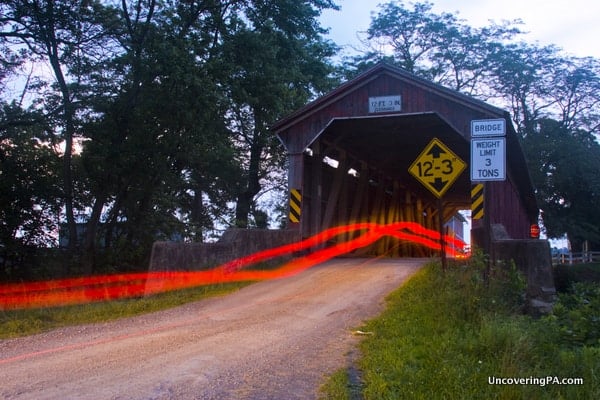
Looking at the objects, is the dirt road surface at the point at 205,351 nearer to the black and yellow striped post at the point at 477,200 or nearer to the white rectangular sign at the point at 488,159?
the white rectangular sign at the point at 488,159

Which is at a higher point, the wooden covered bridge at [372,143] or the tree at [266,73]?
the tree at [266,73]

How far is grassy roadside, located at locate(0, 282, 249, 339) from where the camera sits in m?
7.75

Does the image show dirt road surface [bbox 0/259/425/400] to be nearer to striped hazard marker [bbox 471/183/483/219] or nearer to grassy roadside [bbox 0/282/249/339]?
grassy roadside [bbox 0/282/249/339]

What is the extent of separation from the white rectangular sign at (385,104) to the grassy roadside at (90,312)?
6.08m

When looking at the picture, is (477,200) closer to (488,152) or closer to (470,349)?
(488,152)

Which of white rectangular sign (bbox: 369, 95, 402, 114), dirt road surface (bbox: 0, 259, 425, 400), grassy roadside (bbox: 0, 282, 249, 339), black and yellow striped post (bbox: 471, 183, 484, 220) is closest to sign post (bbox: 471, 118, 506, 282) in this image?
dirt road surface (bbox: 0, 259, 425, 400)

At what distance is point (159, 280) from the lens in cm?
989

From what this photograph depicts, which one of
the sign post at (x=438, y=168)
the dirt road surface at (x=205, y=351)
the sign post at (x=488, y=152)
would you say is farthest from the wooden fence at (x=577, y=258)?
the dirt road surface at (x=205, y=351)

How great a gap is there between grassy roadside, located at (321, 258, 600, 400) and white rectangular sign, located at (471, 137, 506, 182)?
4.77 feet

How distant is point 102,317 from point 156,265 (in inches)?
70.7

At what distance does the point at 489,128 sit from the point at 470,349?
4.28 metres

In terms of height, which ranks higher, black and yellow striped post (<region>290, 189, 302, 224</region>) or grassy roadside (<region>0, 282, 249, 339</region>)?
black and yellow striped post (<region>290, 189, 302, 224</region>)

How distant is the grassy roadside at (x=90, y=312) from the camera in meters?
7.75

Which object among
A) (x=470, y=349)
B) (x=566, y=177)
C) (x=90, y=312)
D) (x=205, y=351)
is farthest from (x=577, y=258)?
(x=205, y=351)
